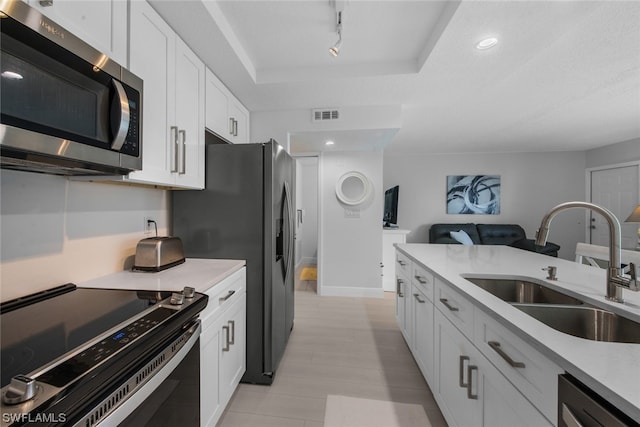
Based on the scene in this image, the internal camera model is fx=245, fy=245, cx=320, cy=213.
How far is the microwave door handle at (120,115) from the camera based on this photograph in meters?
0.95

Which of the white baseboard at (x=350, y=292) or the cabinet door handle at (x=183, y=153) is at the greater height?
the cabinet door handle at (x=183, y=153)

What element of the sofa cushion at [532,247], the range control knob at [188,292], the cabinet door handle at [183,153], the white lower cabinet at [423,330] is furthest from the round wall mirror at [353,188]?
the sofa cushion at [532,247]

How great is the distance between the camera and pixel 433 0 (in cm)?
144

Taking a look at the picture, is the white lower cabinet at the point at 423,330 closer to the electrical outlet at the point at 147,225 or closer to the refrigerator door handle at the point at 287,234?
the refrigerator door handle at the point at 287,234

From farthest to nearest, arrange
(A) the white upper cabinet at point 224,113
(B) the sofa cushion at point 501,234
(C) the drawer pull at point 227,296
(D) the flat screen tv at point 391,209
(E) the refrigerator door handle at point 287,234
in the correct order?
(B) the sofa cushion at point 501,234 → (D) the flat screen tv at point 391,209 → (E) the refrigerator door handle at point 287,234 → (A) the white upper cabinet at point 224,113 → (C) the drawer pull at point 227,296

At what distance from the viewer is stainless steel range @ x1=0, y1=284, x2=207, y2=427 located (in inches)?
20.0

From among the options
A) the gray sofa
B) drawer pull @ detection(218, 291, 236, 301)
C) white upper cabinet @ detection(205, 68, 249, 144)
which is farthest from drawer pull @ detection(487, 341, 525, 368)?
the gray sofa

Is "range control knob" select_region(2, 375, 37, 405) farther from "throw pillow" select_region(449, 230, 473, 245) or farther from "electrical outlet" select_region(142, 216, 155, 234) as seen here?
"throw pillow" select_region(449, 230, 473, 245)

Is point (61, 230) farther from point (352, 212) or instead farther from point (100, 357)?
point (352, 212)

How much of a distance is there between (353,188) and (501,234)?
132 inches

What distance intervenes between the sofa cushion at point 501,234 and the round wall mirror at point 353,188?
9.68ft

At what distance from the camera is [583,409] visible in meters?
0.60

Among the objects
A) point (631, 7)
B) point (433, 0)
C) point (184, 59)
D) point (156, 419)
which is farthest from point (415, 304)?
point (184, 59)

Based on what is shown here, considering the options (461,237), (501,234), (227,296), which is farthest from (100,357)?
(501,234)
